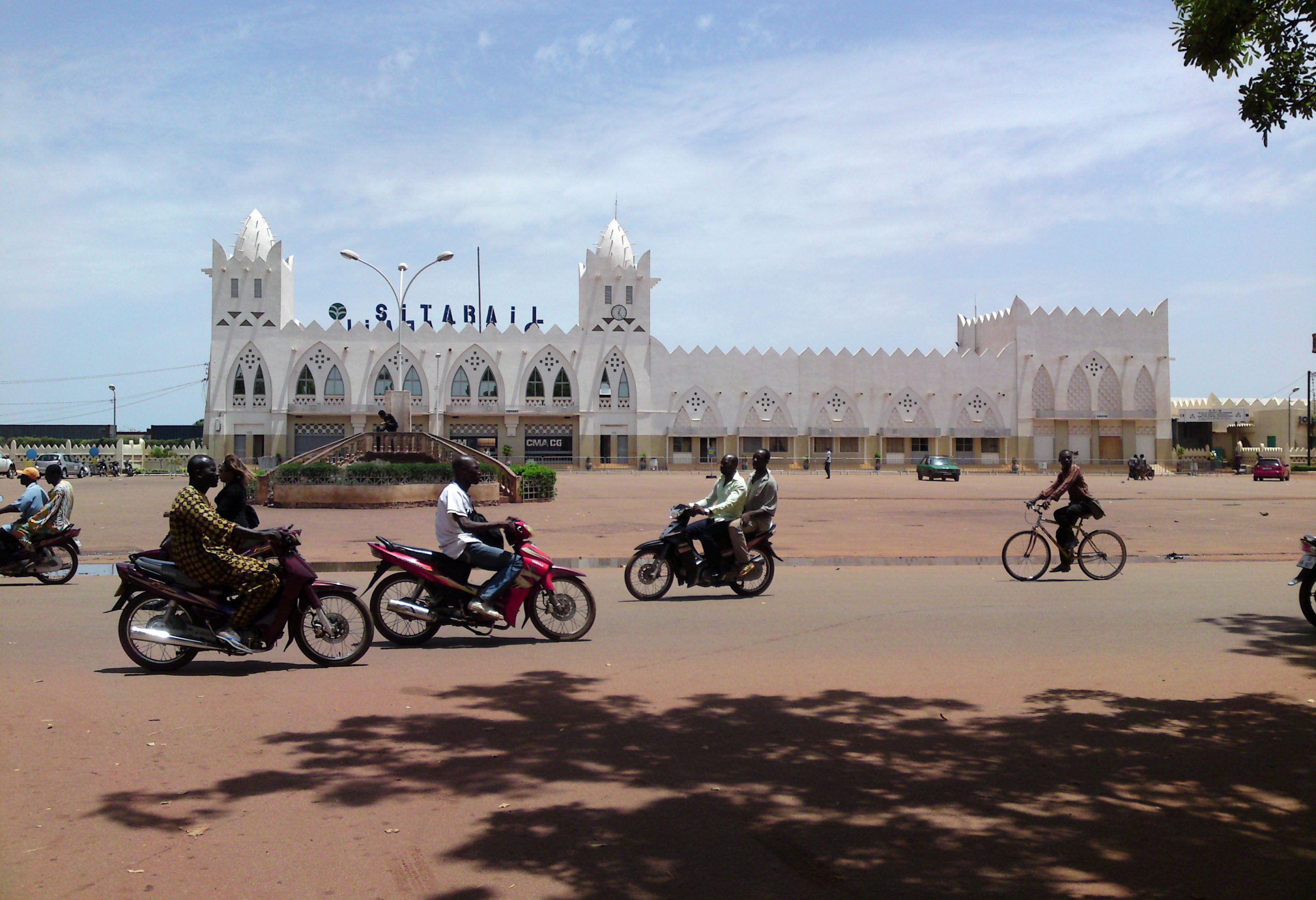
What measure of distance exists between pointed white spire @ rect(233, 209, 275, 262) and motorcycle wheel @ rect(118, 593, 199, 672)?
5981cm

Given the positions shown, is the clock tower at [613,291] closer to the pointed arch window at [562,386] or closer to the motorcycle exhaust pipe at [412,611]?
the pointed arch window at [562,386]

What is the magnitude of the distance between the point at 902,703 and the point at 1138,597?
541 centimetres

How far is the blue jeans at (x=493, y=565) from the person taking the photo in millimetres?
7863

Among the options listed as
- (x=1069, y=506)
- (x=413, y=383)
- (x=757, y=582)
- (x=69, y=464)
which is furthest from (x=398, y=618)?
(x=413, y=383)

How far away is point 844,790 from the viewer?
4.58 metres

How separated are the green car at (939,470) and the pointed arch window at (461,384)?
91.0 ft

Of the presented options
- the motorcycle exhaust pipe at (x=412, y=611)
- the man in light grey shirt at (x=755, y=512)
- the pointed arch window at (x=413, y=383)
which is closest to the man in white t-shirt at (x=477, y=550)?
the motorcycle exhaust pipe at (x=412, y=611)

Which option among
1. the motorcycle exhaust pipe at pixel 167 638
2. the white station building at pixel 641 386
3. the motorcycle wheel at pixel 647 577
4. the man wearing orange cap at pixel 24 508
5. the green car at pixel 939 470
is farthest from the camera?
the white station building at pixel 641 386

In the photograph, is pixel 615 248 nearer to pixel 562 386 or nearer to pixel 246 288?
pixel 562 386

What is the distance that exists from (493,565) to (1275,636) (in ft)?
20.3

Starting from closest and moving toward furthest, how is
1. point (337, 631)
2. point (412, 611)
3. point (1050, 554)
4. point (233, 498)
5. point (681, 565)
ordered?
point (337, 631), point (412, 611), point (233, 498), point (681, 565), point (1050, 554)

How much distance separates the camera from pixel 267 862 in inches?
148

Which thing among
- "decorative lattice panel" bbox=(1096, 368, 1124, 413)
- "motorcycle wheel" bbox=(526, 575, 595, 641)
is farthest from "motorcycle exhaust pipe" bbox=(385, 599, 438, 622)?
"decorative lattice panel" bbox=(1096, 368, 1124, 413)

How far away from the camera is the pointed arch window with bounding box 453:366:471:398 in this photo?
62.2m
